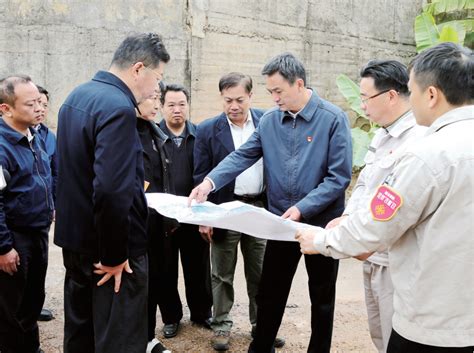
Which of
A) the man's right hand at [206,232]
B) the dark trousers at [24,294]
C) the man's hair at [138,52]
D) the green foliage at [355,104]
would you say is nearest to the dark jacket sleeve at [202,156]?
the man's right hand at [206,232]

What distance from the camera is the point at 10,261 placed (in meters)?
2.97

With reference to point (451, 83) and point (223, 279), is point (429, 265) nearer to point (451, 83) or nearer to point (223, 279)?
point (451, 83)

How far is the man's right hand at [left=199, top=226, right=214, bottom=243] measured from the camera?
143 inches

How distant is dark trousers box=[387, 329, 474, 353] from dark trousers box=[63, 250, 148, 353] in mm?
1192

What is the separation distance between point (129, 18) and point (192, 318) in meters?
3.80

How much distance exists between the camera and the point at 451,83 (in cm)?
172

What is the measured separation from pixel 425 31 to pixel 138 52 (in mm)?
6285

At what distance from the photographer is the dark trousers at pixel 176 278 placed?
11.6ft

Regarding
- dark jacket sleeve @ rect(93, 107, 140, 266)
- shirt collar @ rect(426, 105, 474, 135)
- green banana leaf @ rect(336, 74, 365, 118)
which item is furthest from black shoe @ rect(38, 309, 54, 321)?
green banana leaf @ rect(336, 74, 365, 118)

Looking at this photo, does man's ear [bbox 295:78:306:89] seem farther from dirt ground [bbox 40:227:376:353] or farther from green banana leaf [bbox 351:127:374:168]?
green banana leaf [bbox 351:127:374:168]

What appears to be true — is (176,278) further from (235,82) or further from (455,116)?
(455,116)

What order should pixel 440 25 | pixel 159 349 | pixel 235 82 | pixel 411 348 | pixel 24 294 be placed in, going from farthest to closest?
pixel 440 25, pixel 235 82, pixel 159 349, pixel 24 294, pixel 411 348

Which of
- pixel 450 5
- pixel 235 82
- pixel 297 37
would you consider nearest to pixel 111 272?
pixel 235 82

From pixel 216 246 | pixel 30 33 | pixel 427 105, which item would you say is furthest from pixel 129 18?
pixel 427 105
